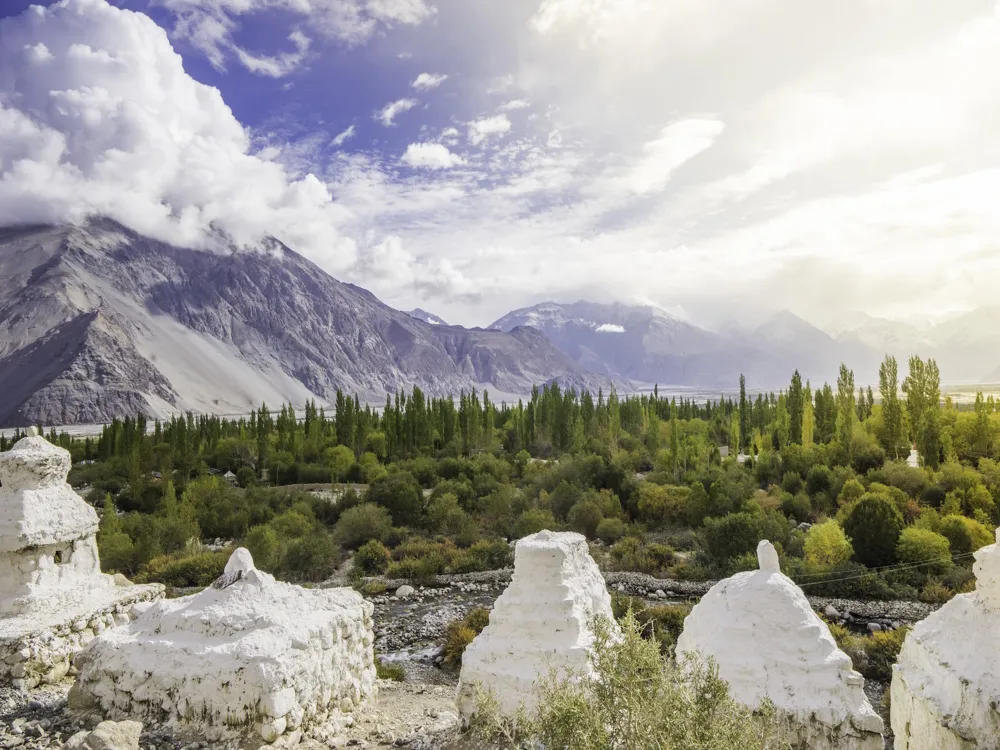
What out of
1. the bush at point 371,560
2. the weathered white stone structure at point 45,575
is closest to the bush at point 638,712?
the weathered white stone structure at point 45,575

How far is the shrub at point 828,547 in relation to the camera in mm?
19547

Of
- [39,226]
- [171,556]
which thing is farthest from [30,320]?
[171,556]

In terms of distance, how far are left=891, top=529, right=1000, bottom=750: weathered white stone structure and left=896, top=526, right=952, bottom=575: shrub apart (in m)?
15.2

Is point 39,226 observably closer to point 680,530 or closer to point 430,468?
point 430,468

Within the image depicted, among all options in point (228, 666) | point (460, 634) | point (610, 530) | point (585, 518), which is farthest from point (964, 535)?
point (228, 666)

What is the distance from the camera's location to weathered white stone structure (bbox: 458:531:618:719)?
24.1 feet

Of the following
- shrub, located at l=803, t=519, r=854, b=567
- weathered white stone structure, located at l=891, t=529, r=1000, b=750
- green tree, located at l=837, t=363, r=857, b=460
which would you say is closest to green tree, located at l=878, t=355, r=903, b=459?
green tree, located at l=837, t=363, r=857, b=460

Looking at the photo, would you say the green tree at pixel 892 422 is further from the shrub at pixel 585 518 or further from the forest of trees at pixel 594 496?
the shrub at pixel 585 518

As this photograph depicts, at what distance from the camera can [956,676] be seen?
220 inches

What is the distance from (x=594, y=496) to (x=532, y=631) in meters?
20.0

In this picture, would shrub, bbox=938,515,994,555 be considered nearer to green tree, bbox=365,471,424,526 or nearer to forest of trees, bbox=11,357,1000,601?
forest of trees, bbox=11,357,1000,601

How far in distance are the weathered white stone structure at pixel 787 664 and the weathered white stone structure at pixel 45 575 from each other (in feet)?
25.5

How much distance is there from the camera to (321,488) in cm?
3531

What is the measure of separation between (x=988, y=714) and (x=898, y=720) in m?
1.25
